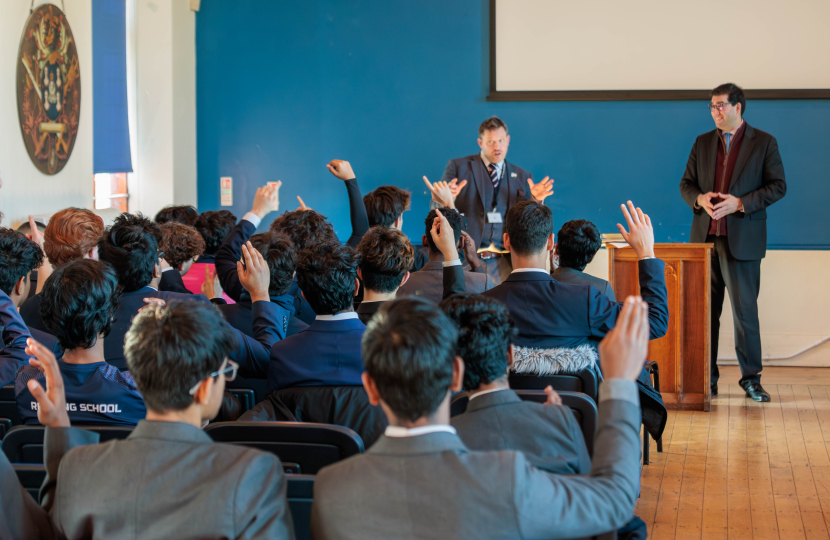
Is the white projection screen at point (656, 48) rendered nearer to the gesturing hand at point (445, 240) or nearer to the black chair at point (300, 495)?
the gesturing hand at point (445, 240)

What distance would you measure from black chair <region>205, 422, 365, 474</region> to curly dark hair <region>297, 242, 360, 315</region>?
1.69 ft

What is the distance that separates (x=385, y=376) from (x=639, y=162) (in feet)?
17.8

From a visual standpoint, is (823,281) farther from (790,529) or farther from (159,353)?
(159,353)

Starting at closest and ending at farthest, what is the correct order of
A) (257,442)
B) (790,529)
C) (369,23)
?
1. (257,442)
2. (790,529)
3. (369,23)

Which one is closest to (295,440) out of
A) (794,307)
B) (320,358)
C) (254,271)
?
(320,358)

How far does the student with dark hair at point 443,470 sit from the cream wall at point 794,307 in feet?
16.8

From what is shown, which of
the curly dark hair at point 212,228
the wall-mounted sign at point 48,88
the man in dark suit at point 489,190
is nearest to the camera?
the curly dark hair at point 212,228

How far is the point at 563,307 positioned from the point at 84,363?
4.97 feet

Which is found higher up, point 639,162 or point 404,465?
point 639,162

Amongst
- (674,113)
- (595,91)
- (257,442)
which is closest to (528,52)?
(595,91)

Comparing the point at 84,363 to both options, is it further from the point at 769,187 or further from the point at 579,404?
the point at 769,187

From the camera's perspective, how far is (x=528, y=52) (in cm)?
625

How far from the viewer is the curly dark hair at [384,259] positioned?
2.64 m

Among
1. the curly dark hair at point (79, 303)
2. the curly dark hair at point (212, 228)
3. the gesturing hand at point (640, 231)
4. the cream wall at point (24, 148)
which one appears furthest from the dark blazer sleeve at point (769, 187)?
the cream wall at point (24, 148)
